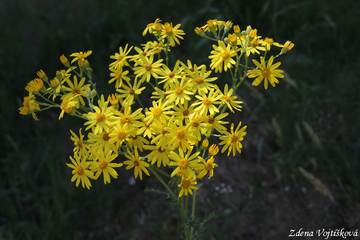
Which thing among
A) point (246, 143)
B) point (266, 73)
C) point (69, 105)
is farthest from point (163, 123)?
point (246, 143)

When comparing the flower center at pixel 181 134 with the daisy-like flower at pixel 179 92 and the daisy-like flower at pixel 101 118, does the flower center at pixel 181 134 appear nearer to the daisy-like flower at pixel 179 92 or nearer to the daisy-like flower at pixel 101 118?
the daisy-like flower at pixel 179 92

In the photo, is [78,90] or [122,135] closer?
[122,135]

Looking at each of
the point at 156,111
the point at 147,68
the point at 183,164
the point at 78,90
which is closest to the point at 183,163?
the point at 183,164

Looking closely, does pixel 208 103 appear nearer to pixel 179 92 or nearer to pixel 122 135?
pixel 179 92

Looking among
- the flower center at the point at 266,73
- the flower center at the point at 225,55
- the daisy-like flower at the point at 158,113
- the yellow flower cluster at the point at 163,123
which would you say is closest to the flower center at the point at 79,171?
the yellow flower cluster at the point at 163,123

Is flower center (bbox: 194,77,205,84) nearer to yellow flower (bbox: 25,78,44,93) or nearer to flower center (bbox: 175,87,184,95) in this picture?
flower center (bbox: 175,87,184,95)

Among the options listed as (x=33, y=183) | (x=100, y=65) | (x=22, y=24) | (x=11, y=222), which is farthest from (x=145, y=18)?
(x=11, y=222)

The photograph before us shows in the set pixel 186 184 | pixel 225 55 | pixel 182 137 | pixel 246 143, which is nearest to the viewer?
pixel 182 137

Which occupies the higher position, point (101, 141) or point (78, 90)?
point (78, 90)

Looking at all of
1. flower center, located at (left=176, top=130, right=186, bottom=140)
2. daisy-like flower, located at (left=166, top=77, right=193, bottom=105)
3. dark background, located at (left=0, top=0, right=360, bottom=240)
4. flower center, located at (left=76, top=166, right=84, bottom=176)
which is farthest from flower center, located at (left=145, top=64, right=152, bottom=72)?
dark background, located at (left=0, top=0, right=360, bottom=240)

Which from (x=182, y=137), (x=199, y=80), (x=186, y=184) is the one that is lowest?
(x=186, y=184)

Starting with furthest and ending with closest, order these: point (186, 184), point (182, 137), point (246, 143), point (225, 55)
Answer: point (246, 143) → point (225, 55) → point (186, 184) → point (182, 137)
